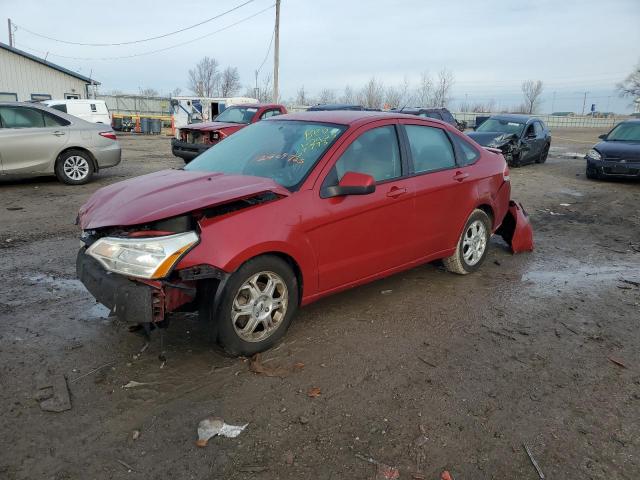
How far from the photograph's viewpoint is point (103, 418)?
9.48 feet

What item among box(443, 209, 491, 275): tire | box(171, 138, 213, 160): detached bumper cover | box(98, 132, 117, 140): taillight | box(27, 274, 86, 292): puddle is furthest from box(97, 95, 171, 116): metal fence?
box(443, 209, 491, 275): tire

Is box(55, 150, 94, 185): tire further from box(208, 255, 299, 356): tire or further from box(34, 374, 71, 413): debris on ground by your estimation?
box(208, 255, 299, 356): tire

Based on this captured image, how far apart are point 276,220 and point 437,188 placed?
6.18ft

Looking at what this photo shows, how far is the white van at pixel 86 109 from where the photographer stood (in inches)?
885

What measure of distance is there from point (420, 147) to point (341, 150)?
3.51 feet

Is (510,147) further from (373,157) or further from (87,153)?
(373,157)

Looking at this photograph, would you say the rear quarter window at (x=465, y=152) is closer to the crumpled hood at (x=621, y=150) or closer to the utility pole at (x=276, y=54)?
the crumpled hood at (x=621, y=150)

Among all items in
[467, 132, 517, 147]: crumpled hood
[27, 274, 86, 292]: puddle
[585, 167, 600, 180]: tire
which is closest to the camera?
[27, 274, 86, 292]: puddle

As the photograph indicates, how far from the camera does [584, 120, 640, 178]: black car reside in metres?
12.2

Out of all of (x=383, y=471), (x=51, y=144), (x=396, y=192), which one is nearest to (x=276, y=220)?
(x=396, y=192)

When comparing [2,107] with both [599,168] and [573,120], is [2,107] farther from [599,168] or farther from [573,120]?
[573,120]

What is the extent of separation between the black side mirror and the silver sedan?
26.2 feet

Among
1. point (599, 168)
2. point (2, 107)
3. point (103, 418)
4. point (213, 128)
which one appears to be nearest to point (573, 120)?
point (599, 168)

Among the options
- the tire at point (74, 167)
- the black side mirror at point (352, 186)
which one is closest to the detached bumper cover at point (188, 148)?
the tire at point (74, 167)
